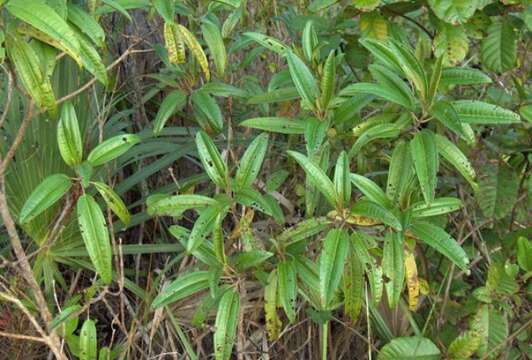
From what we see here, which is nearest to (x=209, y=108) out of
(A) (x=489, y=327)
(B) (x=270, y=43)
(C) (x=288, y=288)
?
(B) (x=270, y=43)

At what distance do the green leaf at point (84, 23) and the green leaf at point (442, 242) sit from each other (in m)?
0.79

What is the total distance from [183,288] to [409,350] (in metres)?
0.62

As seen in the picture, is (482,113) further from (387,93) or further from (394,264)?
(394,264)

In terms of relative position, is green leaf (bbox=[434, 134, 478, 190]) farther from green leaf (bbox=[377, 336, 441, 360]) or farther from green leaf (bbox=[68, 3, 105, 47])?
green leaf (bbox=[68, 3, 105, 47])

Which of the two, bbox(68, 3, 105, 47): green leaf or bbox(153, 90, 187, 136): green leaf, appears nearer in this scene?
bbox(68, 3, 105, 47): green leaf

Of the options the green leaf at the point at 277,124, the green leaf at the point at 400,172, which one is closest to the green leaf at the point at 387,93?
the green leaf at the point at 400,172

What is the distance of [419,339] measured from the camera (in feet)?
A: 6.79

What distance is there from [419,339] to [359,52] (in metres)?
0.76

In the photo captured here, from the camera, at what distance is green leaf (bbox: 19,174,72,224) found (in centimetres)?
165

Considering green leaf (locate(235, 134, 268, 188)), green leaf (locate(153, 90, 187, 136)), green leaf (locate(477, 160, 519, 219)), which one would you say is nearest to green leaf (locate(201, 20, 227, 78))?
green leaf (locate(153, 90, 187, 136))

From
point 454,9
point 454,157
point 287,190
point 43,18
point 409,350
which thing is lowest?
point 409,350

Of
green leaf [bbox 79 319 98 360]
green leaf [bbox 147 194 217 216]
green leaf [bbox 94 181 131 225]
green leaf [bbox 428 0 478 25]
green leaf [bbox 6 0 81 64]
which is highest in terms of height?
green leaf [bbox 6 0 81 64]

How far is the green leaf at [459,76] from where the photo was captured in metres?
1.81

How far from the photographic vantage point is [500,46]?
197 cm
